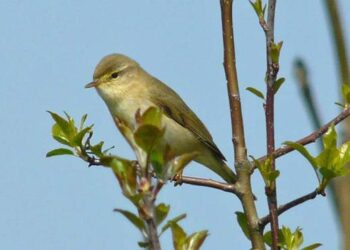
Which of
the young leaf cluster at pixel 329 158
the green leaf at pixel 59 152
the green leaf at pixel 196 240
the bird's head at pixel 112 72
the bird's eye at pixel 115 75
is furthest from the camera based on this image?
the bird's eye at pixel 115 75

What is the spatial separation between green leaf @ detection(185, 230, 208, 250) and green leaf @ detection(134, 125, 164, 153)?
0.43 metres

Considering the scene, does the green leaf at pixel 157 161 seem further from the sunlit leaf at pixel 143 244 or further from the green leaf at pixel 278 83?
the green leaf at pixel 278 83

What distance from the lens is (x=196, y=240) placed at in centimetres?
234

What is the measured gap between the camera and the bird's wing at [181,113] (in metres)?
7.31

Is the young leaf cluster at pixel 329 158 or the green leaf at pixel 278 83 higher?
the green leaf at pixel 278 83

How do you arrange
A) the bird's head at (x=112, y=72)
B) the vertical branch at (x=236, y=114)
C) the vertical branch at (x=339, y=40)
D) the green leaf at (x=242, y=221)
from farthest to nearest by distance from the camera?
the bird's head at (x=112, y=72), the green leaf at (x=242, y=221), the vertical branch at (x=236, y=114), the vertical branch at (x=339, y=40)

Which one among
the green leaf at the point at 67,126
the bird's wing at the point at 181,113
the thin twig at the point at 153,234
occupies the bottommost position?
the thin twig at the point at 153,234

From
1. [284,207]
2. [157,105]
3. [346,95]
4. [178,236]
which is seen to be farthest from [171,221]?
[157,105]

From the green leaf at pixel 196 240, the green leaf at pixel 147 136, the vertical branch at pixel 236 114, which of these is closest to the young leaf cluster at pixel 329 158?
the vertical branch at pixel 236 114

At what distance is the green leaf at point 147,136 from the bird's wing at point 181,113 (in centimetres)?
518

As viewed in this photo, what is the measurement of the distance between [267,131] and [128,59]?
553 cm

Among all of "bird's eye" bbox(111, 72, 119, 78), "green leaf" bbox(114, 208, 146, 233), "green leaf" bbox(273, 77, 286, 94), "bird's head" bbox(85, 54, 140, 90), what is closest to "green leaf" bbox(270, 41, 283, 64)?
"green leaf" bbox(273, 77, 286, 94)

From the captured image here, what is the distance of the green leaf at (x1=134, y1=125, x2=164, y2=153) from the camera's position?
80.0 inches

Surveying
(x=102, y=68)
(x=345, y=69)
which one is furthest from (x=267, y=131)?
(x=102, y=68)
